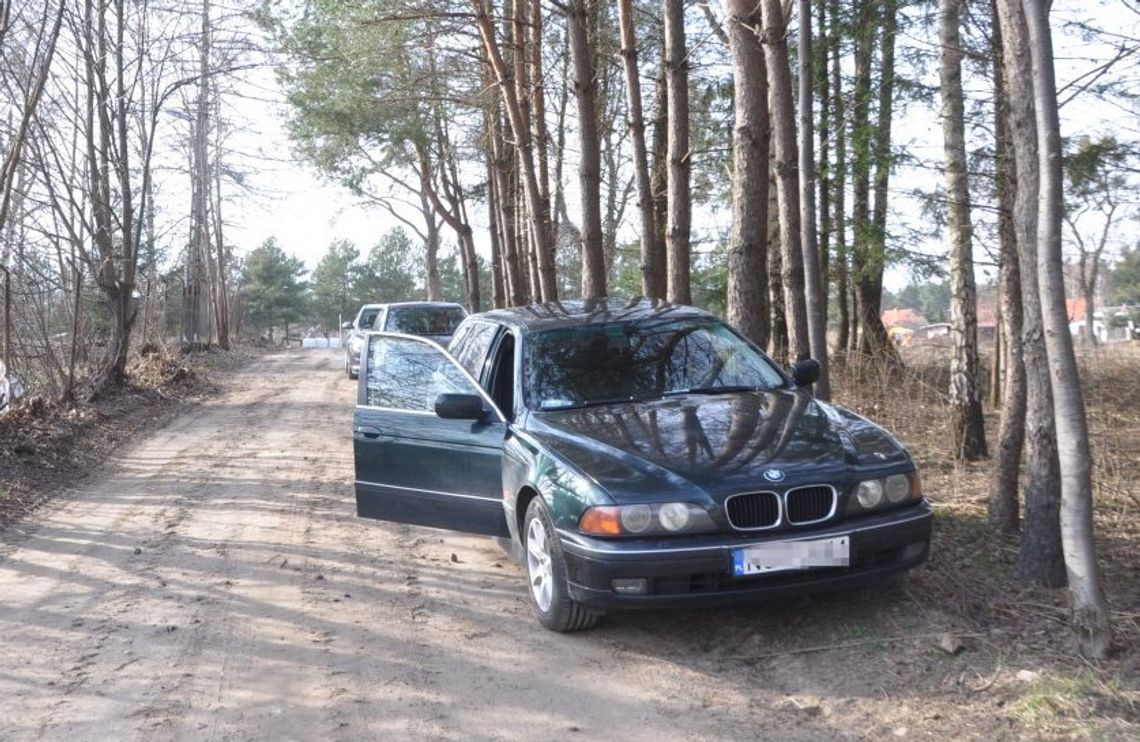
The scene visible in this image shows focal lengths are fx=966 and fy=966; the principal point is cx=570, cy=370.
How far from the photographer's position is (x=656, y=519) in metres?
4.36

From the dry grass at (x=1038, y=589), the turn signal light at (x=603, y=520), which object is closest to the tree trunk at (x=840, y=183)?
the dry grass at (x=1038, y=589)

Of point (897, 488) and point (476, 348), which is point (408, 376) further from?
point (897, 488)

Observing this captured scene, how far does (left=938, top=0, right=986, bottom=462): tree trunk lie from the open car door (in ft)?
17.8

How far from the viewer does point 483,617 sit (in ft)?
17.1

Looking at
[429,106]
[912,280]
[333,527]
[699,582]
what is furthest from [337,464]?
[429,106]

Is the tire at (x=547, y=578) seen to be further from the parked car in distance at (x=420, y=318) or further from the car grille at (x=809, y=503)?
the parked car in distance at (x=420, y=318)

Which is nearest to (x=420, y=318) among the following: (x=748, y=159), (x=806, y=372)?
(x=748, y=159)

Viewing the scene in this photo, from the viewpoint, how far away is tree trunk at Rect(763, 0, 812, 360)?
312 inches

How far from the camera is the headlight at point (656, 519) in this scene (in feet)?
14.3

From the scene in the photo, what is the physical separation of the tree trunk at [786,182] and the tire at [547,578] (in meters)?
3.80

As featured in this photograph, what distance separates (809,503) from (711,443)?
573 mm

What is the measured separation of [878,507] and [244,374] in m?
21.6

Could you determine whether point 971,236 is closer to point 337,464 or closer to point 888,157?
point 888,157

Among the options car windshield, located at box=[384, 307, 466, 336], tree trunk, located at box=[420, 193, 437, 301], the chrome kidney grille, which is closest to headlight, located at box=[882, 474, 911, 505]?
the chrome kidney grille
